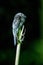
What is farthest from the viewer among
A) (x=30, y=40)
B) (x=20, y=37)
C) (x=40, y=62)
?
(x=30, y=40)

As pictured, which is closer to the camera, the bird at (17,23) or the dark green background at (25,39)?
the bird at (17,23)

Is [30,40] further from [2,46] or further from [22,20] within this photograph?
[22,20]

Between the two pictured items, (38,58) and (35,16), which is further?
(35,16)

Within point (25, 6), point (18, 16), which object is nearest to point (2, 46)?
point (25, 6)

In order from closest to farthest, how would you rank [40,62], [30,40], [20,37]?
[20,37], [40,62], [30,40]

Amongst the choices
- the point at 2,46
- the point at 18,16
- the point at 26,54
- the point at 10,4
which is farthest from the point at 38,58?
the point at 18,16

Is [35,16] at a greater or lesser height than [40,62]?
greater

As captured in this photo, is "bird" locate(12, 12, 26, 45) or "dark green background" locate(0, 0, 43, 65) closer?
"bird" locate(12, 12, 26, 45)

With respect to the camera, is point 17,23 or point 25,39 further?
point 25,39

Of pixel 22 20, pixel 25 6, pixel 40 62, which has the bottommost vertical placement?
pixel 40 62
